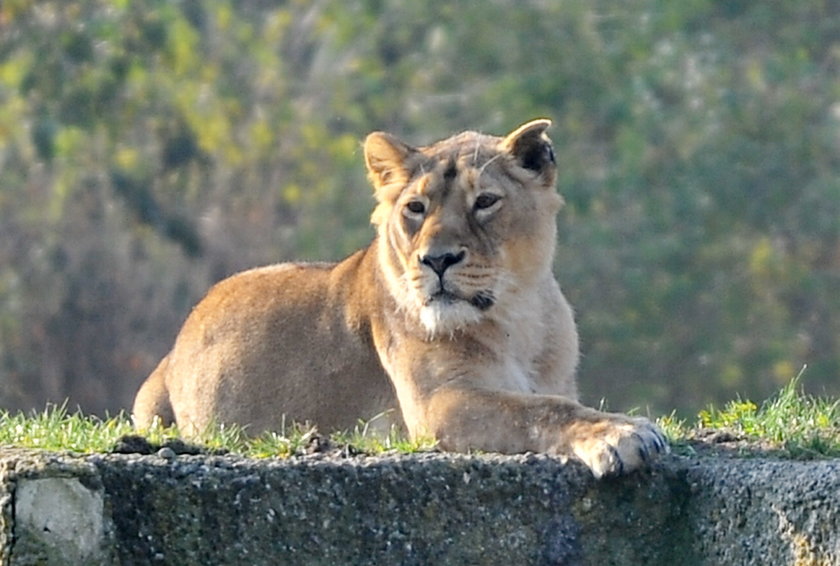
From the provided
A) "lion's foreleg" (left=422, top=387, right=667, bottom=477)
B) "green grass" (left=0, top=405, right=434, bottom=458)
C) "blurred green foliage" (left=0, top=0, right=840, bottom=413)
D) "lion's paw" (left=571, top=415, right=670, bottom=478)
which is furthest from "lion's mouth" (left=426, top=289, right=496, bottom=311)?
"blurred green foliage" (left=0, top=0, right=840, bottom=413)

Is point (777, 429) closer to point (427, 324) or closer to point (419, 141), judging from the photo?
point (427, 324)

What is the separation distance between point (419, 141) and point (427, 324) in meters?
12.4

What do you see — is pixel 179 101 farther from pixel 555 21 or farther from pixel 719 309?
pixel 719 309

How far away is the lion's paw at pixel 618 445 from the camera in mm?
4309

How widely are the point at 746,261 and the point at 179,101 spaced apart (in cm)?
571

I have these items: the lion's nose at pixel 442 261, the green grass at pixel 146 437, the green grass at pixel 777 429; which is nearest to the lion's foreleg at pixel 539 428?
the green grass at pixel 146 437

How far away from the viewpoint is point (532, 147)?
5.68m

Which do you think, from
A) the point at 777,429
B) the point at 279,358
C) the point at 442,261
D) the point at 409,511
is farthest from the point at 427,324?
the point at 409,511

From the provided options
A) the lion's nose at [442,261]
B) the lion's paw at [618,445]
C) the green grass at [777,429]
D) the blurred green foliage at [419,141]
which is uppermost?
the lion's nose at [442,261]

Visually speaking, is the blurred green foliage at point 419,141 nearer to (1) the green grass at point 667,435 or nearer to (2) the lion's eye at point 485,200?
(2) the lion's eye at point 485,200

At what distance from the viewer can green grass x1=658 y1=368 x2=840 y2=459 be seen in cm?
453

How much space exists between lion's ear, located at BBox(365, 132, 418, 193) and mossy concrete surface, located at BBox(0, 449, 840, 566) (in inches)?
64.8

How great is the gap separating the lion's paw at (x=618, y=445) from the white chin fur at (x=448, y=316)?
0.86 meters

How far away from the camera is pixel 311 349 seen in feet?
19.6
